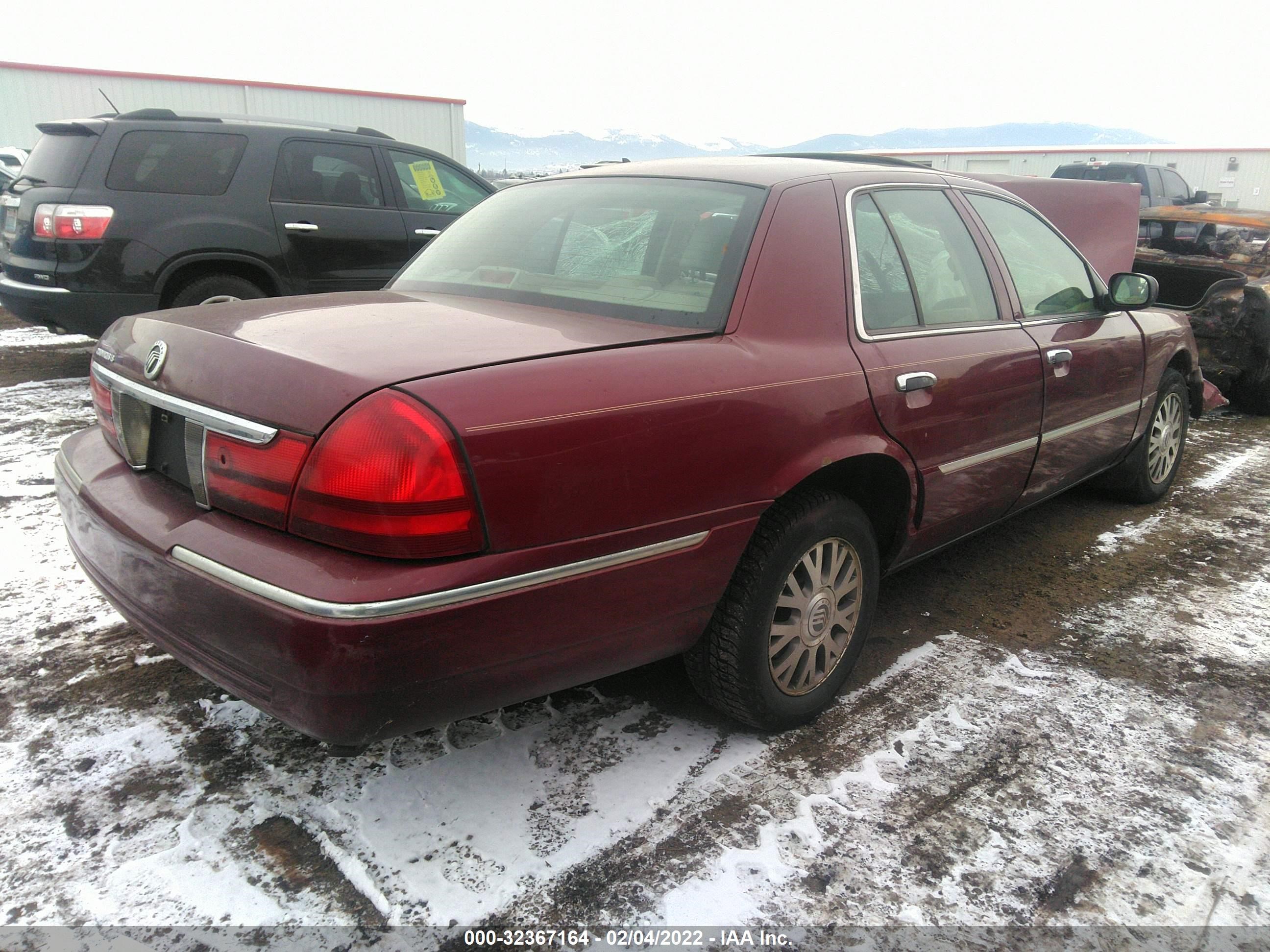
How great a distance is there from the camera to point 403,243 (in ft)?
A: 21.2

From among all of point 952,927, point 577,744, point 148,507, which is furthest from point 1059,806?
point 148,507

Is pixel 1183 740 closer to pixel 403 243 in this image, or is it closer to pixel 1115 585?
pixel 1115 585

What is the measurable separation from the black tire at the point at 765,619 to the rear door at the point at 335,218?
4.36 m

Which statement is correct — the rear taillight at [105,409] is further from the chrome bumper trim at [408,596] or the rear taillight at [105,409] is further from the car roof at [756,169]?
the car roof at [756,169]

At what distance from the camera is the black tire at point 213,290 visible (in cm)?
566

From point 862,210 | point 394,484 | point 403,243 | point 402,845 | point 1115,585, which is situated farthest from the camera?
point 403,243

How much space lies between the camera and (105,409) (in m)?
2.41

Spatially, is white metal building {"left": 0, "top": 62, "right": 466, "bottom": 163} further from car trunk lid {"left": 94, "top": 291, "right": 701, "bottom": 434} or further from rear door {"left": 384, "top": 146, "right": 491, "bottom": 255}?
car trunk lid {"left": 94, "top": 291, "right": 701, "bottom": 434}

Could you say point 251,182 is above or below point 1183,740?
above

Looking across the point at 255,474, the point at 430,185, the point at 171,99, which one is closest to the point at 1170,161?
the point at 171,99

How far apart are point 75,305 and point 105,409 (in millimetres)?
3641

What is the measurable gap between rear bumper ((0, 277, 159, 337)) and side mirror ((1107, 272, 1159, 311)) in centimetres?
515

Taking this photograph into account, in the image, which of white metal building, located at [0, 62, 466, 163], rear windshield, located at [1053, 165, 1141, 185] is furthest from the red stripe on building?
rear windshield, located at [1053, 165, 1141, 185]

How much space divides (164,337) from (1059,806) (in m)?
→ 2.47
